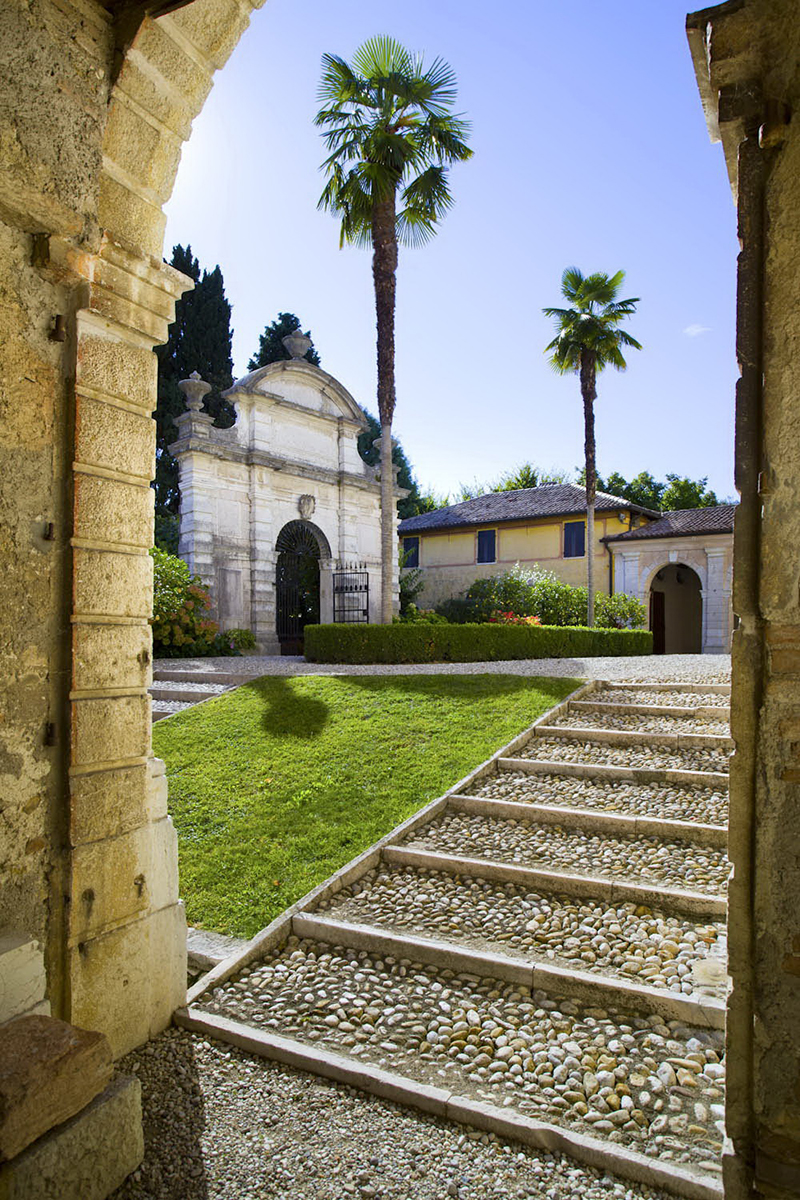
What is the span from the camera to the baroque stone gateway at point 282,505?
15.6m

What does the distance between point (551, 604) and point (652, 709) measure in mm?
12958

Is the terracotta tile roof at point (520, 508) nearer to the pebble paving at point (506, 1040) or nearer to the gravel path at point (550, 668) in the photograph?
the gravel path at point (550, 668)

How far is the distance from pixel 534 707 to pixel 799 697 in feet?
20.3

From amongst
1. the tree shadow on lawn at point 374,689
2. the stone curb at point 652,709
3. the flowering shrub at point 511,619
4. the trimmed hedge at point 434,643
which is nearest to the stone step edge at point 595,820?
the tree shadow on lawn at point 374,689

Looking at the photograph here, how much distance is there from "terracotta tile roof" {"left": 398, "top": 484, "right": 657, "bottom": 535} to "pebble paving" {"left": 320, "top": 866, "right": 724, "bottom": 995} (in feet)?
65.8

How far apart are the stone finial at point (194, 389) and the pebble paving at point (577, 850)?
1237 centimetres

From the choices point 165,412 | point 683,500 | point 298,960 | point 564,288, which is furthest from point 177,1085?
point 683,500

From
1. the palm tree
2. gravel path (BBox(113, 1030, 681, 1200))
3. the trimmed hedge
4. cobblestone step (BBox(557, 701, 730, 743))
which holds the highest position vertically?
the palm tree

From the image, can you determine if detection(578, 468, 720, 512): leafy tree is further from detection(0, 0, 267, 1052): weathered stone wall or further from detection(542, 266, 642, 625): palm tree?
detection(0, 0, 267, 1052): weathered stone wall

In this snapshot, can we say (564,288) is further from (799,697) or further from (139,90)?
(799,697)

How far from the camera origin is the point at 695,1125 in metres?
2.63

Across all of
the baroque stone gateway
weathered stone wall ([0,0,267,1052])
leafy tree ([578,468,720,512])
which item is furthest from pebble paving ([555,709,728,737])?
leafy tree ([578,468,720,512])

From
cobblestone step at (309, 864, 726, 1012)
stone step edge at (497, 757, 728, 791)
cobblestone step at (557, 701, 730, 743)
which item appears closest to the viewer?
cobblestone step at (309, 864, 726, 1012)

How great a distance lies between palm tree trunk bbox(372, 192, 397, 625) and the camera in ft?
47.4
